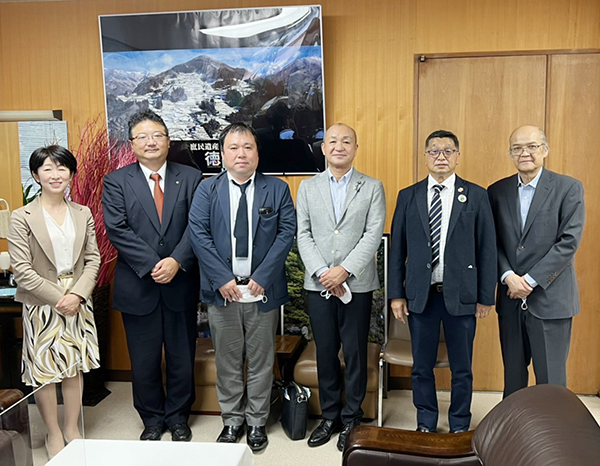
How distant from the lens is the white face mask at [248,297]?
3385mm

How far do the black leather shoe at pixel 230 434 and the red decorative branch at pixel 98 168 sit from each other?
1.41m

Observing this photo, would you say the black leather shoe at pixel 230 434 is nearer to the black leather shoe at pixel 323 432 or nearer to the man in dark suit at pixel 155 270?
the man in dark suit at pixel 155 270

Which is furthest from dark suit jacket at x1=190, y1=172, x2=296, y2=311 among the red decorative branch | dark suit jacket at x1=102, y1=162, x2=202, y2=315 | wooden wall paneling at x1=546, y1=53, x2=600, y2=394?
wooden wall paneling at x1=546, y1=53, x2=600, y2=394

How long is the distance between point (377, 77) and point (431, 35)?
44cm

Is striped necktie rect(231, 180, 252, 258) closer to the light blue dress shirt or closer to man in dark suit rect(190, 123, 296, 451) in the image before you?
man in dark suit rect(190, 123, 296, 451)

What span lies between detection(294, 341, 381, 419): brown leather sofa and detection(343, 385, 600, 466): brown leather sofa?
1.37 m

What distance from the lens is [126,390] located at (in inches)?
174

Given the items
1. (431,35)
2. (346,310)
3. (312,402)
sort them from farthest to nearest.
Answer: (431,35)
(312,402)
(346,310)

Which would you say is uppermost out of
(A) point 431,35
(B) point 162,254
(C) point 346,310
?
(A) point 431,35

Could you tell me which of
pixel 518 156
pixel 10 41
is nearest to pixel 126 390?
pixel 10 41

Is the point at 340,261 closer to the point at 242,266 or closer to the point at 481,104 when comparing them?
the point at 242,266

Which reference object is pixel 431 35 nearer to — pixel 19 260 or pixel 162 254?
pixel 162 254

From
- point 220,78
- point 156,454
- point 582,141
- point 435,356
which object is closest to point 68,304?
point 156,454

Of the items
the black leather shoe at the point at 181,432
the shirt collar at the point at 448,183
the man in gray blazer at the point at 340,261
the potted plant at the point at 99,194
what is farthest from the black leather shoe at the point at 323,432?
the potted plant at the point at 99,194
